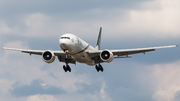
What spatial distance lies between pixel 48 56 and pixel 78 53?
15.7 feet

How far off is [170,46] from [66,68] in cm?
1791

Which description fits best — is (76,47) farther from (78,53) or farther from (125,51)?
(125,51)

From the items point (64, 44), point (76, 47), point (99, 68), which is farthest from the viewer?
point (99, 68)

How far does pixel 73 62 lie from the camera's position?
58344 millimetres

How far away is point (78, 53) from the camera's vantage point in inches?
2008

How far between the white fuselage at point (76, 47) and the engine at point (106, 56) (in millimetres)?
2619

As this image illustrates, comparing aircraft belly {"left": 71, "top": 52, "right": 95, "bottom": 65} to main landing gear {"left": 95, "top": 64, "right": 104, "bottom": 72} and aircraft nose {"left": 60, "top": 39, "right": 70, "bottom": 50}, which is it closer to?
main landing gear {"left": 95, "top": 64, "right": 104, "bottom": 72}

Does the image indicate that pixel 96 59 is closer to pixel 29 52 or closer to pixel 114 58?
pixel 114 58

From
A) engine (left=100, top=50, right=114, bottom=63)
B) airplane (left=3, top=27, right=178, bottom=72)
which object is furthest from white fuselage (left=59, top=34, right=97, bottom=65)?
engine (left=100, top=50, right=114, bottom=63)

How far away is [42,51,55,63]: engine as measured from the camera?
51.7m

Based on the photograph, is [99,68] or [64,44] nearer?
[64,44]

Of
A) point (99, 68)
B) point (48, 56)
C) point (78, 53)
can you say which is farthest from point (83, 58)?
point (99, 68)

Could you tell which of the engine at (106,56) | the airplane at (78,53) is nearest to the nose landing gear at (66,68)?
the airplane at (78,53)

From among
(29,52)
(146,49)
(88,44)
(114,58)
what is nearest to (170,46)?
(146,49)
